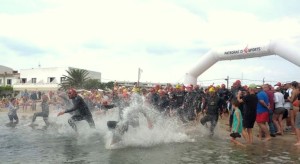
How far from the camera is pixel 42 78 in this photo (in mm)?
63906

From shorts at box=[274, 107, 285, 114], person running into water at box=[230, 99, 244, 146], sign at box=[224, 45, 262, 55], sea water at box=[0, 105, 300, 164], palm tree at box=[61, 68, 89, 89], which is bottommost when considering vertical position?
sea water at box=[0, 105, 300, 164]

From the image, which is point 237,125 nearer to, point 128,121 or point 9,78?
point 128,121

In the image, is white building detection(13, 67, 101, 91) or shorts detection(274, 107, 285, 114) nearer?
shorts detection(274, 107, 285, 114)

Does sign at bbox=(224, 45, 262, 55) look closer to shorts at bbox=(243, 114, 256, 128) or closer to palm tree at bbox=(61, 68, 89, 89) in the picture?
shorts at bbox=(243, 114, 256, 128)

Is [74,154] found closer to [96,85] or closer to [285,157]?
[285,157]

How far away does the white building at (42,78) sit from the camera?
59.1m

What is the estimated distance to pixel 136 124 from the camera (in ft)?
36.2

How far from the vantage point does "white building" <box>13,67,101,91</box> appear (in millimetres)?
59125

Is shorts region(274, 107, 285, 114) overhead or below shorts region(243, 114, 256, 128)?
overhead

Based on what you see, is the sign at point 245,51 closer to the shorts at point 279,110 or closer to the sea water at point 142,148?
the shorts at point 279,110

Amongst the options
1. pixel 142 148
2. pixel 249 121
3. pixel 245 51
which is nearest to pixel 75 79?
pixel 245 51

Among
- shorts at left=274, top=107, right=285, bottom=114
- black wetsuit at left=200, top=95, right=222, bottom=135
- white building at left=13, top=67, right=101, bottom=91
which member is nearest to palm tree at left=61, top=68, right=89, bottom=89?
white building at left=13, top=67, right=101, bottom=91

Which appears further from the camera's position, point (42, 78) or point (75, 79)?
point (42, 78)

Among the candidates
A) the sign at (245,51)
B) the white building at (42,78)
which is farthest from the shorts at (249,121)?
the white building at (42,78)
